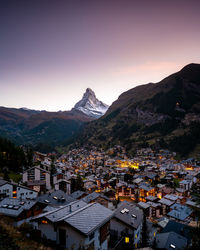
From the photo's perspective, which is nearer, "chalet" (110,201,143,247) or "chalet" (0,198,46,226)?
Answer: "chalet" (110,201,143,247)

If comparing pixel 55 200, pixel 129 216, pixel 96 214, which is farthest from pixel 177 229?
pixel 55 200

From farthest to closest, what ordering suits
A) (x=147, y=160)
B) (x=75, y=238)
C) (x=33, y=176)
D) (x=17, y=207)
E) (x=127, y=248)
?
(x=147, y=160), (x=33, y=176), (x=17, y=207), (x=127, y=248), (x=75, y=238)

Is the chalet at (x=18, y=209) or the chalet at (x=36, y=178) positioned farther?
the chalet at (x=36, y=178)

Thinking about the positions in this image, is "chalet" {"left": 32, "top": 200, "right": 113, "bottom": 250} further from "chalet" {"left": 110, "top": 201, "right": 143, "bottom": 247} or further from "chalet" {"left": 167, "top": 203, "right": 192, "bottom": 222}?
"chalet" {"left": 167, "top": 203, "right": 192, "bottom": 222}

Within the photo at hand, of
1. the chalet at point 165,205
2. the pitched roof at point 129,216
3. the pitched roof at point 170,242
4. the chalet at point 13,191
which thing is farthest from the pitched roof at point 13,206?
the chalet at point 165,205

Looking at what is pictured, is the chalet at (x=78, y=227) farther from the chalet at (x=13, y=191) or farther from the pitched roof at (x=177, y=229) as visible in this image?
the chalet at (x=13, y=191)

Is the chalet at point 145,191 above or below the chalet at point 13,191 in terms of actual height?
below

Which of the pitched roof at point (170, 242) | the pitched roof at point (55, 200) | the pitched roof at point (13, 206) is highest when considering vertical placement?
the pitched roof at point (13, 206)

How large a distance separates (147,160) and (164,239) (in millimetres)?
123557

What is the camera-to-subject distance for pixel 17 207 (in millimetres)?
32438

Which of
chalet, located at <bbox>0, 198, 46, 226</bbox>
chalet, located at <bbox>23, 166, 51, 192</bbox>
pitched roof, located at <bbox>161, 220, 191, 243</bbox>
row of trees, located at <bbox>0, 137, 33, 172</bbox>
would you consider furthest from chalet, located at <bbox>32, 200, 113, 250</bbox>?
row of trees, located at <bbox>0, 137, 33, 172</bbox>

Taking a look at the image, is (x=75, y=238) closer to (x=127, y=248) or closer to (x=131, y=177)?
(x=127, y=248)

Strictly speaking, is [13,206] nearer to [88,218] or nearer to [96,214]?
[96,214]

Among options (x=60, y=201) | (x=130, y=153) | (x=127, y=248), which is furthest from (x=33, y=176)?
(x=130, y=153)
